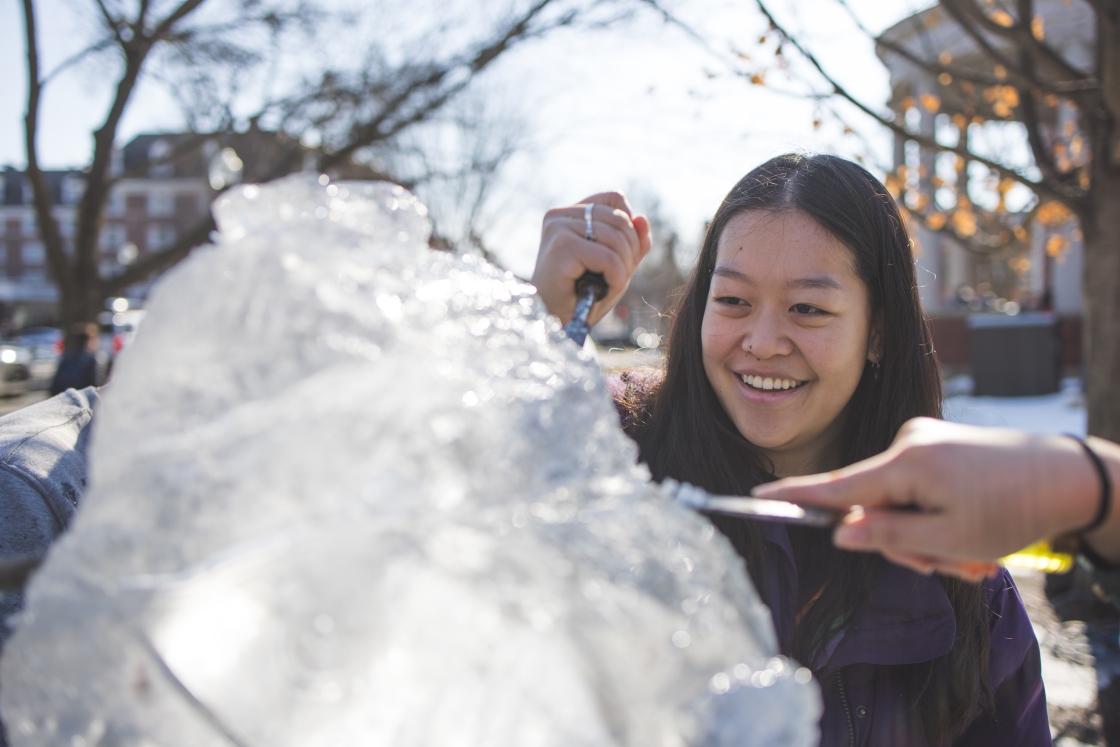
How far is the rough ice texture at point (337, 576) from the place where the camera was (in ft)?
2.23

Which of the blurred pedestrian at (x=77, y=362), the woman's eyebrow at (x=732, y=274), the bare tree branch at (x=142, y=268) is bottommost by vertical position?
the blurred pedestrian at (x=77, y=362)

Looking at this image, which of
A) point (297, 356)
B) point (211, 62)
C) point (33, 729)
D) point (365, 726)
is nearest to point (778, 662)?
point (365, 726)

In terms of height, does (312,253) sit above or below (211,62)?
below

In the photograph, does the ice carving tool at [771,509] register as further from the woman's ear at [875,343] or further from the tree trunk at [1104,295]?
the tree trunk at [1104,295]

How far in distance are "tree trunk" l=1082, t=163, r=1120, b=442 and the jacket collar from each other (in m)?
3.71

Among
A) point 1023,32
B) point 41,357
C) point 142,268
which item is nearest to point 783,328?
Answer: point 1023,32

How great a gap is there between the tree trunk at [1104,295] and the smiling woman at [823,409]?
10.8ft

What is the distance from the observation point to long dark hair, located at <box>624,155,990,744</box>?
62.8 inches

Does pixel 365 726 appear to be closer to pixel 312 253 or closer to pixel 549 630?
pixel 549 630

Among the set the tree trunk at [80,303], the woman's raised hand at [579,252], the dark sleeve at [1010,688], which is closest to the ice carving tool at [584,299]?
the woman's raised hand at [579,252]

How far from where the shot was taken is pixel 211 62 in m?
7.57

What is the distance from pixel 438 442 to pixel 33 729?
0.47 metres

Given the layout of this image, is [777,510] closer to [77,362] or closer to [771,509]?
[771,509]

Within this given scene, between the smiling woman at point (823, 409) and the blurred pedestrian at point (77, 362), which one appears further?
the blurred pedestrian at point (77, 362)
